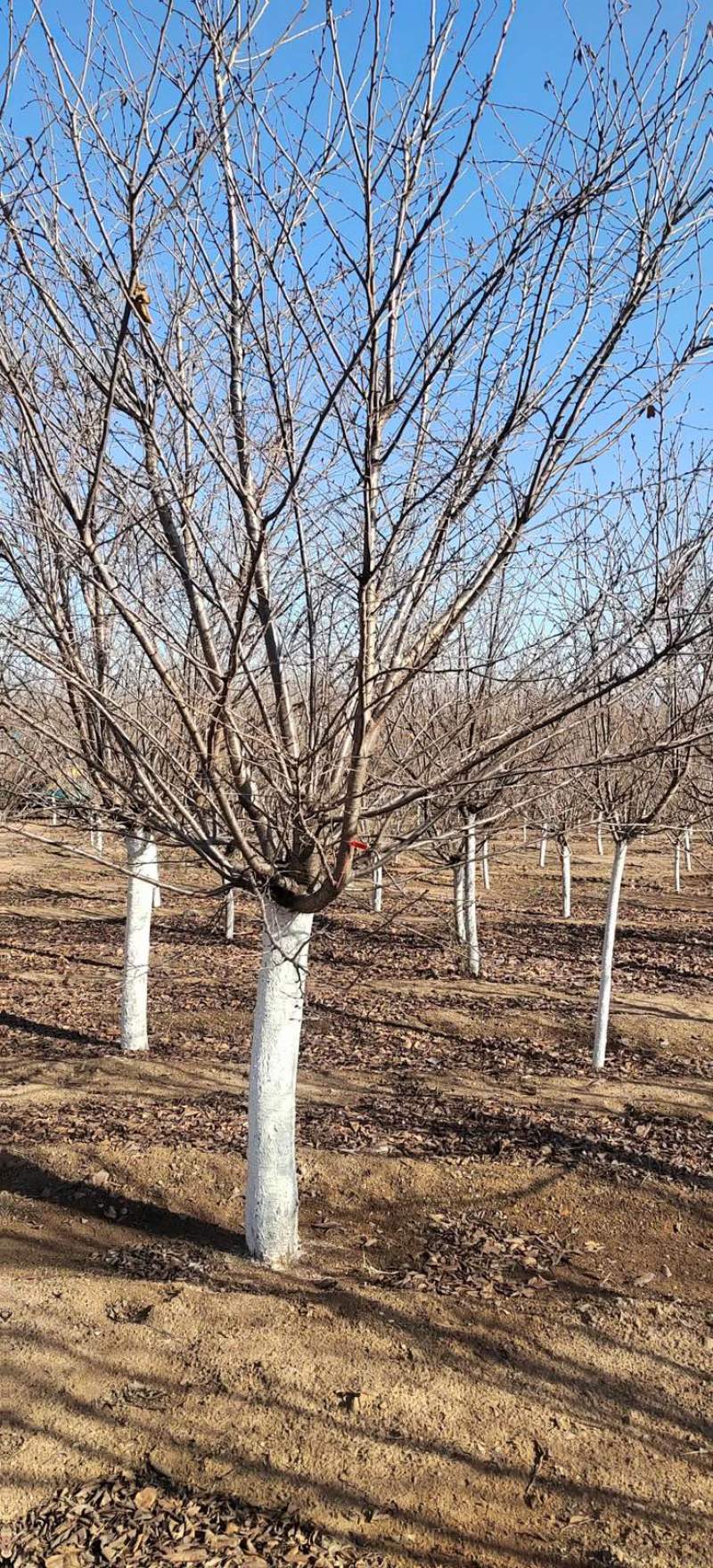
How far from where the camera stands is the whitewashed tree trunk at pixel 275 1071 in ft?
13.1

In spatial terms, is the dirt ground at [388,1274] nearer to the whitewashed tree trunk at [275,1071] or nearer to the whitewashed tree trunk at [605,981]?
the whitewashed tree trunk at [605,981]

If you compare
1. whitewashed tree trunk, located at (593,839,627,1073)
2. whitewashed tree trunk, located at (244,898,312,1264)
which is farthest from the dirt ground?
whitewashed tree trunk, located at (244,898,312,1264)

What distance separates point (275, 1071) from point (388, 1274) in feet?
3.87

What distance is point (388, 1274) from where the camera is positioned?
4.37 m

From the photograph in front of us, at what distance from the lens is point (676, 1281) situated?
450cm

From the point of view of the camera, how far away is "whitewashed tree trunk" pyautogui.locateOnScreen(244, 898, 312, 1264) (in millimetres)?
3986

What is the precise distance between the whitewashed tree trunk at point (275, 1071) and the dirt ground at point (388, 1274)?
39cm

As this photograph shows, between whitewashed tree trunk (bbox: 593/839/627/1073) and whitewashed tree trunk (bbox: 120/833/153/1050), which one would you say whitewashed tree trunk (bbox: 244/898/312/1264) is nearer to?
whitewashed tree trunk (bbox: 120/833/153/1050)

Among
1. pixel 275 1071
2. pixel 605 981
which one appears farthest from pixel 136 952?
pixel 275 1071

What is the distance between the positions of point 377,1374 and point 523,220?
3952 millimetres

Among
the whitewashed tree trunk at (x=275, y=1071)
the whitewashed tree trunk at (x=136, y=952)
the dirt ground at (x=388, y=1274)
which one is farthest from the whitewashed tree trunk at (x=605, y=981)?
the whitewashed tree trunk at (x=275, y=1071)

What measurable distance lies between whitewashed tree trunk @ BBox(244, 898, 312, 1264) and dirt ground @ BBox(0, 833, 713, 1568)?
1.28ft

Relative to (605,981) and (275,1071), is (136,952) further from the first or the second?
(275,1071)

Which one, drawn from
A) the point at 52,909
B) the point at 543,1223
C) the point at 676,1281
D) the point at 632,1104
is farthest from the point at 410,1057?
the point at 52,909
